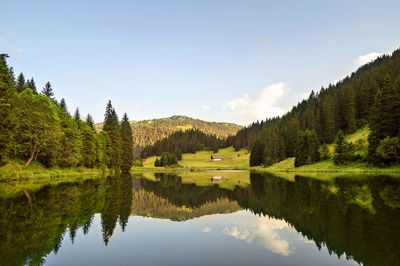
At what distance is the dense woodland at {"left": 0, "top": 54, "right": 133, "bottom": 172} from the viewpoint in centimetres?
4191

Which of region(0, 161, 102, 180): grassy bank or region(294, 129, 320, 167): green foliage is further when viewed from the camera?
region(294, 129, 320, 167): green foliage

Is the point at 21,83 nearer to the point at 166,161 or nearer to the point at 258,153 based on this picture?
the point at 166,161

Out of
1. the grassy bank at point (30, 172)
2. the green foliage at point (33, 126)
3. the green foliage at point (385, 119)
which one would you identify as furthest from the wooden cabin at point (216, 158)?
the green foliage at point (33, 126)

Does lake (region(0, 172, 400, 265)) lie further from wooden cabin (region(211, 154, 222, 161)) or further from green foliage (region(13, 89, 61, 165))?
wooden cabin (region(211, 154, 222, 161))

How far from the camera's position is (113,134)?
87.9 meters

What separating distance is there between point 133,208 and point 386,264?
17.6 meters

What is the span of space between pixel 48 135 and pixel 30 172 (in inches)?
323

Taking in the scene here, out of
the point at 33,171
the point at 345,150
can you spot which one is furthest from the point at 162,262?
the point at 345,150

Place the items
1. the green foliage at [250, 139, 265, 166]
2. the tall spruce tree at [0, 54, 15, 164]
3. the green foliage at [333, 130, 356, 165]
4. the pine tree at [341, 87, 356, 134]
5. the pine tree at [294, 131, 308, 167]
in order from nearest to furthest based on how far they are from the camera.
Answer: the tall spruce tree at [0, 54, 15, 164], the green foliage at [333, 130, 356, 165], the pine tree at [294, 131, 308, 167], the pine tree at [341, 87, 356, 134], the green foliage at [250, 139, 265, 166]

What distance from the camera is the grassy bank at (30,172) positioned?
139 ft

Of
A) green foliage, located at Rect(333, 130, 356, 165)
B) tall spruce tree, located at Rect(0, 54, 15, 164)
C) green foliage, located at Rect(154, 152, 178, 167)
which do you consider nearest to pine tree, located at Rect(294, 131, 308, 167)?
green foliage, located at Rect(333, 130, 356, 165)

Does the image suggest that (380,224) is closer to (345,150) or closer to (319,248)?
(319,248)

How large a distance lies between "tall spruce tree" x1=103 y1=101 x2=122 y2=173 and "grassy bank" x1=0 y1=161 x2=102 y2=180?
20261 millimetres

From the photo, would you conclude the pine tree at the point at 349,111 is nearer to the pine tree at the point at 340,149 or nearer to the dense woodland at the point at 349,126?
the dense woodland at the point at 349,126
